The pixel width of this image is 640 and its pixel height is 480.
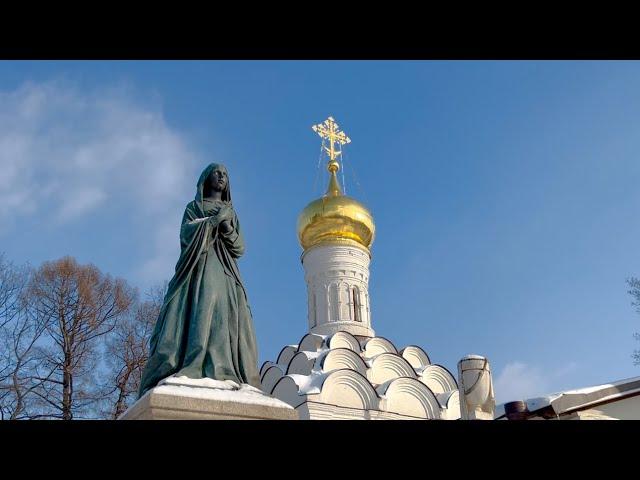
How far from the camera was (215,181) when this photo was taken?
17.3 feet

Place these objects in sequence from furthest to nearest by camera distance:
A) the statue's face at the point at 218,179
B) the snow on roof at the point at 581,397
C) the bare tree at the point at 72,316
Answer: the bare tree at the point at 72,316 < the snow on roof at the point at 581,397 < the statue's face at the point at 218,179

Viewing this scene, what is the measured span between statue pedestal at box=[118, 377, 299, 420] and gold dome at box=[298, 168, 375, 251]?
1885 cm

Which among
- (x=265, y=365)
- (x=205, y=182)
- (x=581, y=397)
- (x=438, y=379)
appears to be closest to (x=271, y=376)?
(x=265, y=365)

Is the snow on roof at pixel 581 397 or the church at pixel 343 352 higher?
the church at pixel 343 352

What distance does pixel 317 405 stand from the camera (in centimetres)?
1739

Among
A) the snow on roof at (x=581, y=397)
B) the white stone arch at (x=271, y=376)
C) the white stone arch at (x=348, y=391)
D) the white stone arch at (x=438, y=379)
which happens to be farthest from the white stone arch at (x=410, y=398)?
the snow on roof at (x=581, y=397)

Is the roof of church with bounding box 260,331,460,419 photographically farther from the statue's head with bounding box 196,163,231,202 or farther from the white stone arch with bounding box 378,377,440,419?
the statue's head with bounding box 196,163,231,202

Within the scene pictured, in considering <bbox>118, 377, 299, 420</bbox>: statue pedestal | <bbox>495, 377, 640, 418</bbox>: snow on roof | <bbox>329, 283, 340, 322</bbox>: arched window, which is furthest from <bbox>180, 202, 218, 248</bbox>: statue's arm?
<bbox>329, 283, 340, 322</bbox>: arched window

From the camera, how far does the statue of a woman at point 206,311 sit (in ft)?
14.4

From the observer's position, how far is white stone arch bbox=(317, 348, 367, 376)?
19047mm

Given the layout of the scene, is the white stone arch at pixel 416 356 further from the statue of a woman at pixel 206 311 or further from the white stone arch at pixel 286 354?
the statue of a woman at pixel 206 311

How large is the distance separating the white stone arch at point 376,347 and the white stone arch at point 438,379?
4.02ft
